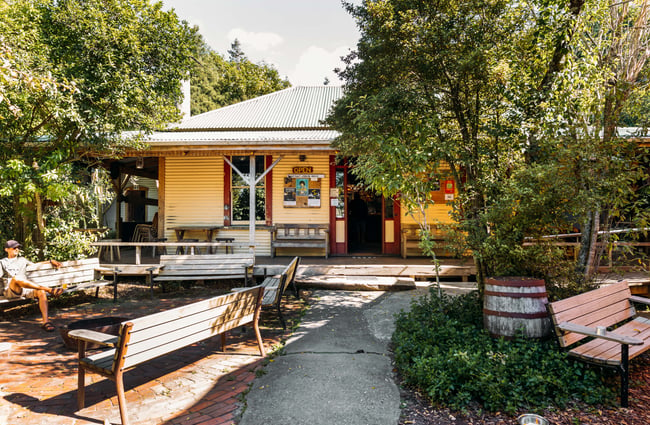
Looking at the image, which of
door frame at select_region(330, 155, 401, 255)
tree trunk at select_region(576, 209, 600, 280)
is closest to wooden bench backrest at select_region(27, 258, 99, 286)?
door frame at select_region(330, 155, 401, 255)

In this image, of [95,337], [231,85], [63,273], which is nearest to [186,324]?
[95,337]

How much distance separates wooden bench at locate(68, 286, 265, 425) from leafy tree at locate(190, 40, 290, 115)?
28326 millimetres

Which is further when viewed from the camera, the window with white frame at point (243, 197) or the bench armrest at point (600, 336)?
the window with white frame at point (243, 197)

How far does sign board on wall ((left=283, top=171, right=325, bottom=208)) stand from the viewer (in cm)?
1026

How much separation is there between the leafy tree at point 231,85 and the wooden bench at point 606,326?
29.5 m

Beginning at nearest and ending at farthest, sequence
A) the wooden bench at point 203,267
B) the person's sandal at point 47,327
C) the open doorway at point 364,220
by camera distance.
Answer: the person's sandal at point 47,327, the wooden bench at point 203,267, the open doorway at point 364,220

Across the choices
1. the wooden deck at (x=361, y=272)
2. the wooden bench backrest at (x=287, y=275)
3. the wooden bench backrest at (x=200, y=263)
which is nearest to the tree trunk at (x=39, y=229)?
the wooden deck at (x=361, y=272)

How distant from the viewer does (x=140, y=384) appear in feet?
11.3

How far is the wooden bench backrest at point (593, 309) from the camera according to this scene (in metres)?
3.26

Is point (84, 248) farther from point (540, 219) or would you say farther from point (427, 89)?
point (540, 219)

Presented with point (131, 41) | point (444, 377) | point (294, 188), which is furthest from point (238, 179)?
point (444, 377)

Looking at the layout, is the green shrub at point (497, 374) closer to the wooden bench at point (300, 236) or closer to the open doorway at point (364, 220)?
the wooden bench at point (300, 236)

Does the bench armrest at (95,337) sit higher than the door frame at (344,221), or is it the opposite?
the door frame at (344,221)

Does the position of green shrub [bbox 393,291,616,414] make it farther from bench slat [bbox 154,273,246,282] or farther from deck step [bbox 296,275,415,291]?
bench slat [bbox 154,273,246,282]
